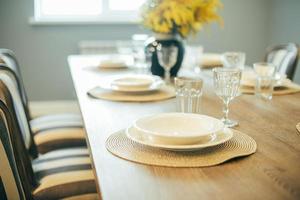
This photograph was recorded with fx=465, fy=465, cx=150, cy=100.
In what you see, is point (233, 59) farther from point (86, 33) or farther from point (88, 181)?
point (86, 33)

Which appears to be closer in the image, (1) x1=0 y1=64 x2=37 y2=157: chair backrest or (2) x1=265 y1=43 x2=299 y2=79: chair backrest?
(1) x1=0 y1=64 x2=37 y2=157: chair backrest

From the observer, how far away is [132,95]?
1769mm

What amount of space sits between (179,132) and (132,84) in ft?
2.00

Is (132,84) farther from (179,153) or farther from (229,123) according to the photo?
(179,153)

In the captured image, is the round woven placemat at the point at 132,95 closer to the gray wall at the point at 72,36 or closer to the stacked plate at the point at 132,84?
the stacked plate at the point at 132,84

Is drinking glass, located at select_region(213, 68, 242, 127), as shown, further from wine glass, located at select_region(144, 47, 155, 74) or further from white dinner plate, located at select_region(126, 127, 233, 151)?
wine glass, located at select_region(144, 47, 155, 74)

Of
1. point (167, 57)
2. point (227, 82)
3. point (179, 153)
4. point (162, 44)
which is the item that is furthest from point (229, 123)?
point (162, 44)

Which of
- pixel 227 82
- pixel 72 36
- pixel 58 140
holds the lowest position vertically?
pixel 58 140

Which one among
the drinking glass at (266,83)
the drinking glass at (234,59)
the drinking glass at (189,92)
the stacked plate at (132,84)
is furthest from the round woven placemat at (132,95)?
the drinking glass at (234,59)

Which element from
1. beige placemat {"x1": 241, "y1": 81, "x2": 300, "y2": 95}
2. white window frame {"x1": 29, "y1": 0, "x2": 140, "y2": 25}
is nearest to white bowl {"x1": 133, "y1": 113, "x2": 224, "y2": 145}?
beige placemat {"x1": 241, "y1": 81, "x2": 300, "y2": 95}

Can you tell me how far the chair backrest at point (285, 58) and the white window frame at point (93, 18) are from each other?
1429 millimetres

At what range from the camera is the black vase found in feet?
7.16

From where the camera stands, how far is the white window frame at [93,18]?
3.76 m

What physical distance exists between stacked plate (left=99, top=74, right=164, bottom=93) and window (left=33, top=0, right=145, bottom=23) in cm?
198
